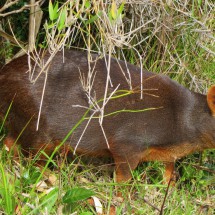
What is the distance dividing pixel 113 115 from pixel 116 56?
90cm

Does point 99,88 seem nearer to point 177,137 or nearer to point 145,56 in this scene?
point 177,137

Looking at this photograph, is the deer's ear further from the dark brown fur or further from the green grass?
the green grass

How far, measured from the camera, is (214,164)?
5180 mm

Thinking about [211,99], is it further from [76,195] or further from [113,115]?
[76,195]

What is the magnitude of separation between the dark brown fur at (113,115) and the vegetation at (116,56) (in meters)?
0.16

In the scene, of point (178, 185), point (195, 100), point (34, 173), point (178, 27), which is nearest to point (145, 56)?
point (178, 27)

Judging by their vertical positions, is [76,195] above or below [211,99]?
below

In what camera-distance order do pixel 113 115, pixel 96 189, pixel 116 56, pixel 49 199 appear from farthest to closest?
1. pixel 116 56
2. pixel 113 115
3. pixel 96 189
4. pixel 49 199

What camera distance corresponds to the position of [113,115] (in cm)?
437

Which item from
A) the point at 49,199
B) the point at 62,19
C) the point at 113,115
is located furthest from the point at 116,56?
the point at 49,199

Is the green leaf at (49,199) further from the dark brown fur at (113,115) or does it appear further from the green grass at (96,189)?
the dark brown fur at (113,115)

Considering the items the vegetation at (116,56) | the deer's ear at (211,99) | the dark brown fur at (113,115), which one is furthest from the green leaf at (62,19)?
the deer's ear at (211,99)

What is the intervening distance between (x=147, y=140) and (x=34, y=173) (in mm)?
894

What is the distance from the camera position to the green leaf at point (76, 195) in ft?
12.5
